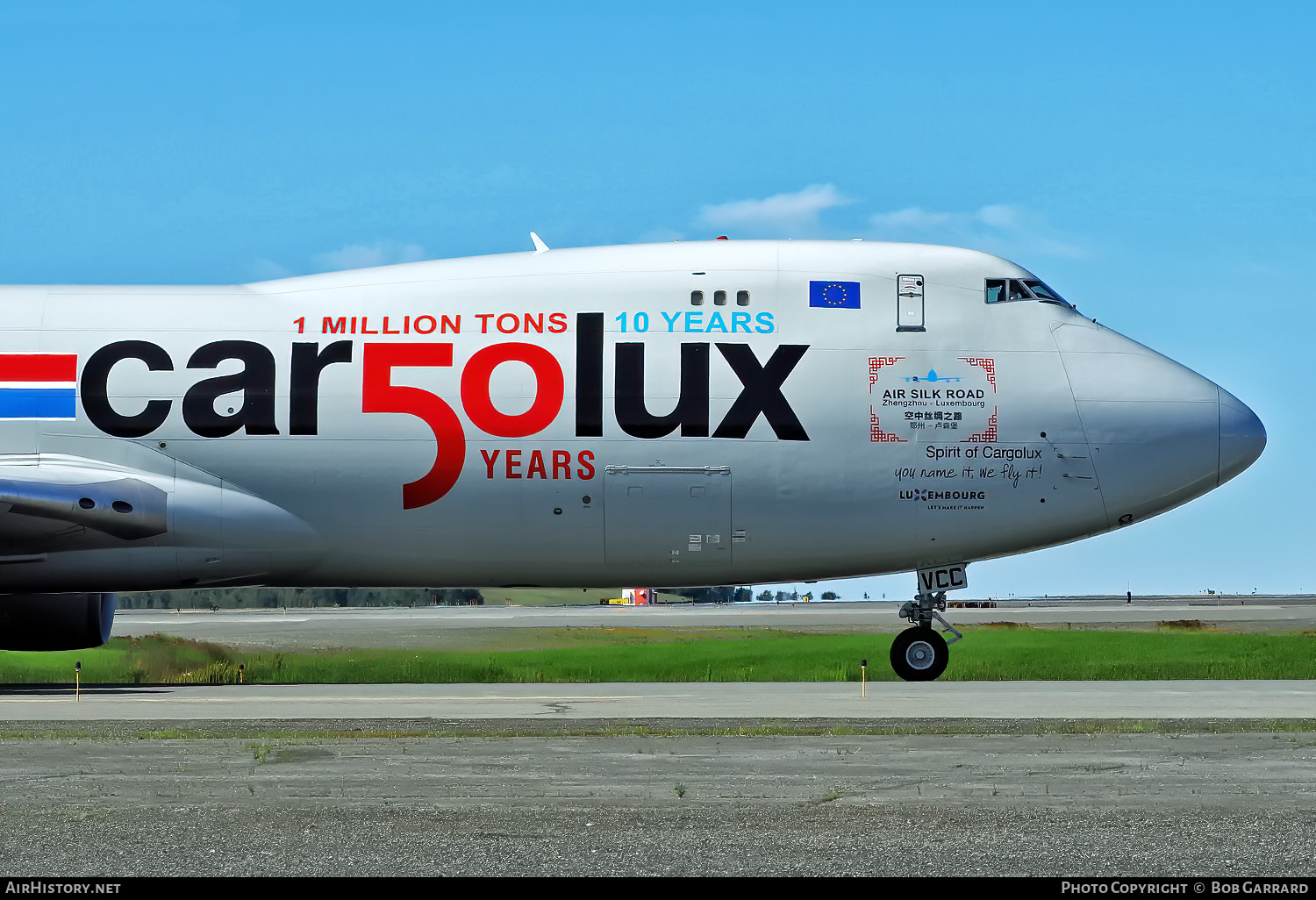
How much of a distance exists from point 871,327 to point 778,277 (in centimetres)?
178

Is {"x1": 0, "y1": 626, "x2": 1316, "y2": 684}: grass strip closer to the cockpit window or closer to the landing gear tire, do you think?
the landing gear tire

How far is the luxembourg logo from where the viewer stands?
22.6 meters

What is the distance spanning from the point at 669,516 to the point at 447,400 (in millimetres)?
4127

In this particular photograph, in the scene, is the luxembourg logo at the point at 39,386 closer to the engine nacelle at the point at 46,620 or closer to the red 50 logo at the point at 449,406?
the engine nacelle at the point at 46,620

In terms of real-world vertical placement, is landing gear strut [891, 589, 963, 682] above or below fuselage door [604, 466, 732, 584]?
below

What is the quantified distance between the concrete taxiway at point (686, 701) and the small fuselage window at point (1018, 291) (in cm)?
662

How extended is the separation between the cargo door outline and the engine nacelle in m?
10.1

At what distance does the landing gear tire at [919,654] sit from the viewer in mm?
22984

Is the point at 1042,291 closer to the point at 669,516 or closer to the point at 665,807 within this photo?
the point at 669,516

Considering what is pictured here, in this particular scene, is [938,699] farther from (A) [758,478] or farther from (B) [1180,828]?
(B) [1180,828]

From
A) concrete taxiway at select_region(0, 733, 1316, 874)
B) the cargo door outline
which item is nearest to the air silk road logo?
the cargo door outline

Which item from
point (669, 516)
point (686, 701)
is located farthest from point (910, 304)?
point (686, 701)

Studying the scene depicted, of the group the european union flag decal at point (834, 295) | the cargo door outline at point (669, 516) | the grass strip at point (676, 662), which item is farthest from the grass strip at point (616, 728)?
the grass strip at point (676, 662)

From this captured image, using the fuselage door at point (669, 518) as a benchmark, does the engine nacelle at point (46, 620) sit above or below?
below
